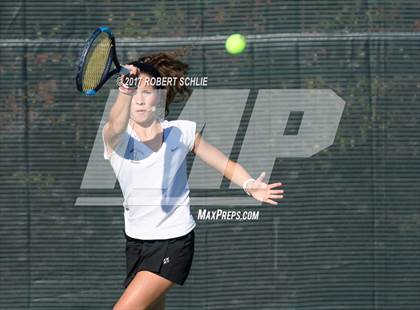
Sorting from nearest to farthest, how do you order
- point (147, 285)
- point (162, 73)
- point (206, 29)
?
point (147, 285)
point (162, 73)
point (206, 29)

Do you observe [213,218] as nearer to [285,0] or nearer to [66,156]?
[66,156]

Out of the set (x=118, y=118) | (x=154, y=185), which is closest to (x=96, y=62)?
(x=118, y=118)

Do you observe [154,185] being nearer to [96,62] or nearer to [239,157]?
[96,62]

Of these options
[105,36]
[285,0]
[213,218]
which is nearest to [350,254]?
[213,218]

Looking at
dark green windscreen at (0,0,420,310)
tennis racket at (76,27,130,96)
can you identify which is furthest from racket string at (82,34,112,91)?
dark green windscreen at (0,0,420,310)

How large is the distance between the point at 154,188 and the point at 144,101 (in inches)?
18.1

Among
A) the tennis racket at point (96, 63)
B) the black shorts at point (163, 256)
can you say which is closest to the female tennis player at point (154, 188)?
the black shorts at point (163, 256)

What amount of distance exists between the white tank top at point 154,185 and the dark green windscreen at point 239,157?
1194 mm

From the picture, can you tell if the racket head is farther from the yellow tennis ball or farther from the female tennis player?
the yellow tennis ball

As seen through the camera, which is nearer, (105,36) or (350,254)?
(105,36)

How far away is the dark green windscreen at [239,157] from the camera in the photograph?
6.00 m

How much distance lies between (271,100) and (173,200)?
61.5 inches

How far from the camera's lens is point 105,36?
5.05 meters

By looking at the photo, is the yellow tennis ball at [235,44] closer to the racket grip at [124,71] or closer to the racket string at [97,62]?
the racket string at [97,62]
